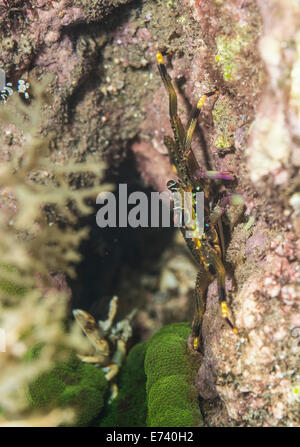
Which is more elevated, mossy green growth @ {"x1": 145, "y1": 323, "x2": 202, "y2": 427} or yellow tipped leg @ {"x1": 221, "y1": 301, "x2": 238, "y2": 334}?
yellow tipped leg @ {"x1": 221, "y1": 301, "x2": 238, "y2": 334}

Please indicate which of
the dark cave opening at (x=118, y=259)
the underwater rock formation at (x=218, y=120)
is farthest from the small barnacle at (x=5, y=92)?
the dark cave opening at (x=118, y=259)

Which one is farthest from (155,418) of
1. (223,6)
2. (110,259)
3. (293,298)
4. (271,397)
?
(223,6)

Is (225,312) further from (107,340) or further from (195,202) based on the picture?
(107,340)

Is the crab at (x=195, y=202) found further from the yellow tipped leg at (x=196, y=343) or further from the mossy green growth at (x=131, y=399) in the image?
the mossy green growth at (x=131, y=399)

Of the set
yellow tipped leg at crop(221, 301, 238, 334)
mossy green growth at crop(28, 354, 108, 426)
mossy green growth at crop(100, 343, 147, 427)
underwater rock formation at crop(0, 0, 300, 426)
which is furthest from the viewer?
mossy green growth at crop(100, 343, 147, 427)

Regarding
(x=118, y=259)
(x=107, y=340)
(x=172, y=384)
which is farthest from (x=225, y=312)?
(x=118, y=259)

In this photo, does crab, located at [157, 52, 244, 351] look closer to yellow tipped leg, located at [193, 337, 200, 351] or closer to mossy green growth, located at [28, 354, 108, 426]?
yellow tipped leg, located at [193, 337, 200, 351]

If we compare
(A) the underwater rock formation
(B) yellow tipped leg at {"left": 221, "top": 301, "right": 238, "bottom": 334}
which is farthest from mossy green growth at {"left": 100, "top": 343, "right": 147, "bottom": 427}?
(B) yellow tipped leg at {"left": 221, "top": 301, "right": 238, "bottom": 334}
